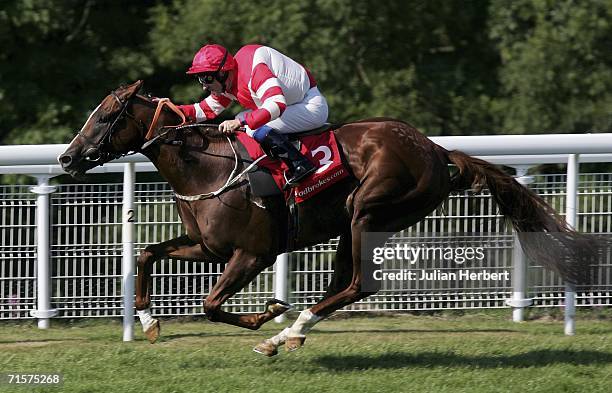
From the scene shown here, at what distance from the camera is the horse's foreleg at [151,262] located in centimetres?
645

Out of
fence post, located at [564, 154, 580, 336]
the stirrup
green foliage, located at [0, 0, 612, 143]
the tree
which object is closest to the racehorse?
→ the stirrup

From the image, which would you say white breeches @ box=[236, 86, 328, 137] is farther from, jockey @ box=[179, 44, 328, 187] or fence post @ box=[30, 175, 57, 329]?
fence post @ box=[30, 175, 57, 329]

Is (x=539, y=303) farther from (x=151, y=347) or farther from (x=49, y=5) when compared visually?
(x=49, y=5)

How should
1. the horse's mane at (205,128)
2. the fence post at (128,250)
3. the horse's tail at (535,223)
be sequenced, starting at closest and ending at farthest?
the horse's mane at (205,128) → the horse's tail at (535,223) → the fence post at (128,250)

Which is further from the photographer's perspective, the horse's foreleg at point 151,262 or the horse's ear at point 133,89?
the horse's foreleg at point 151,262

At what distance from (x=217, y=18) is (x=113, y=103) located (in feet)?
14.1

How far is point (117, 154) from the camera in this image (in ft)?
20.6

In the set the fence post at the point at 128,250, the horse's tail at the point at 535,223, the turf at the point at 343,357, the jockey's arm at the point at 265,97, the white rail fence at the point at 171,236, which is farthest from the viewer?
the white rail fence at the point at 171,236

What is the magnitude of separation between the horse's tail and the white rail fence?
15.9 inches

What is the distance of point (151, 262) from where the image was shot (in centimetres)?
654

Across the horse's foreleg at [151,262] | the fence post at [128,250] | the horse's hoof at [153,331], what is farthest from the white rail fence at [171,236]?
the horse's hoof at [153,331]

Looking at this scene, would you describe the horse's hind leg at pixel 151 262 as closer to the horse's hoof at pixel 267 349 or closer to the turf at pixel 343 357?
the turf at pixel 343 357

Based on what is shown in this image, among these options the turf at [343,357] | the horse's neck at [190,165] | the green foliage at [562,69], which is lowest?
the turf at [343,357]

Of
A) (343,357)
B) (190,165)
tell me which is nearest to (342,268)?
(343,357)
